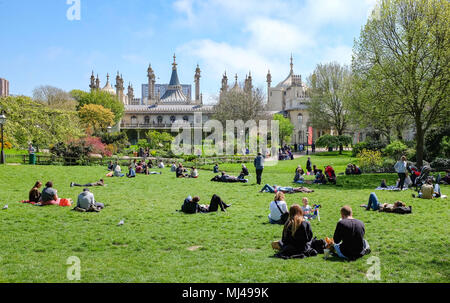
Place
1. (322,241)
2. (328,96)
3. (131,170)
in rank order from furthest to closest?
1. (328,96)
2. (131,170)
3. (322,241)

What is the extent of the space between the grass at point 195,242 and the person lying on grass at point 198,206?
1.12 ft

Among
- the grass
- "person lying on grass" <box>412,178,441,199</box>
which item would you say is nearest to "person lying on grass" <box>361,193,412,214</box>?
the grass

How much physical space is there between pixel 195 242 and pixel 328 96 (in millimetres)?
48957

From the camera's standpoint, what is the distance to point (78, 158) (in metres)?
32.8

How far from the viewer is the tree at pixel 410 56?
22.3 metres

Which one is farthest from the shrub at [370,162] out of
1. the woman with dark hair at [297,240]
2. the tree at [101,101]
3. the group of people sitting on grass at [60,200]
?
the tree at [101,101]

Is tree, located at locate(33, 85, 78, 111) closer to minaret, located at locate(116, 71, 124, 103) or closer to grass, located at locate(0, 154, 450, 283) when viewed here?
minaret, located at locate(116, 71, 124, 103)

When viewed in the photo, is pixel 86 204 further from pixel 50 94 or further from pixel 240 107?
pixel 50 94

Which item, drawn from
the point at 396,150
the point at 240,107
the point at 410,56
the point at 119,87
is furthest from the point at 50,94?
the point at 410,56

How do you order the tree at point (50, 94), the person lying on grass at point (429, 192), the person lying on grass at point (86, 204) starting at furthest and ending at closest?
the tree at point (50, 94)
the person lying on grass at point (429, 192)
the person lying on grass at point (86, 204)

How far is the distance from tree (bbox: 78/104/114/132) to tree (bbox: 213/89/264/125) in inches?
812

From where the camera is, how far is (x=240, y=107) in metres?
52.1

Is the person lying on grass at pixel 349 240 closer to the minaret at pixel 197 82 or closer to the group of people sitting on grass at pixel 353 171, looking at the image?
the group of people sitting on grass at pixel 353 171

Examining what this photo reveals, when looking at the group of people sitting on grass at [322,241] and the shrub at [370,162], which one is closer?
the group of people sitting on grass at [322,241]
